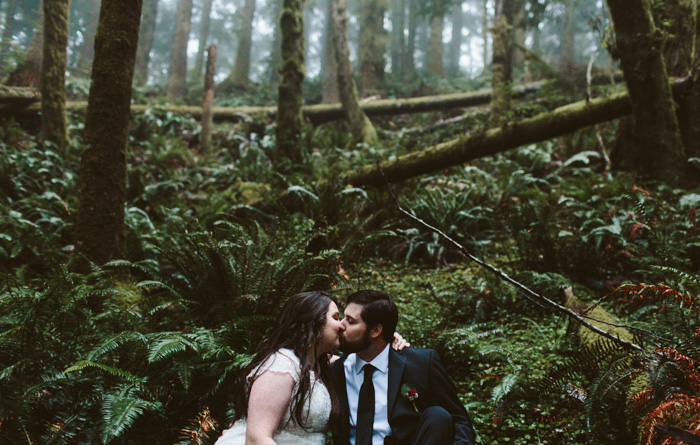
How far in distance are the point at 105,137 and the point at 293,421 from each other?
3.67 metres

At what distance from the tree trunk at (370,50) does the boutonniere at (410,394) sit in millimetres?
17191

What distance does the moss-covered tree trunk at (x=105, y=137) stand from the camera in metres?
4.26

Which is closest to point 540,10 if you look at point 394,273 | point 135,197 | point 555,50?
point 394,273

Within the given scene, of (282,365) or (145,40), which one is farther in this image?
(145,40)

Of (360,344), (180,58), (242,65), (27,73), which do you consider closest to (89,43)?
(180,58)

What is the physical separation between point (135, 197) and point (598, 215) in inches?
316

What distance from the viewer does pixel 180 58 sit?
20.2m

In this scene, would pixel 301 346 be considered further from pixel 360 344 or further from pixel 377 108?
pixel 377 108

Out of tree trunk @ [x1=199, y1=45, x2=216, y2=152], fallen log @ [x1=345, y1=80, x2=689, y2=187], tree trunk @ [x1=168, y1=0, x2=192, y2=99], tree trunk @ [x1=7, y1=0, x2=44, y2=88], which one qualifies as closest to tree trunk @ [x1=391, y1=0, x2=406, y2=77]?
tree trunk @ [x1=168, y1=0, x2=192, y2=99]

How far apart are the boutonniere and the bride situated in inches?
14.8

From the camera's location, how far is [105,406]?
92.9 inches

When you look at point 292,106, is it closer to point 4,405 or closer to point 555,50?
point 4,405

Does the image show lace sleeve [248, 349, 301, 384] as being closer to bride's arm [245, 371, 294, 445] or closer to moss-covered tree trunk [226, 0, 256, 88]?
bride's arm [245, 371, 294, 445]

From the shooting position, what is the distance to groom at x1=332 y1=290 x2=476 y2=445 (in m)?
2.19
